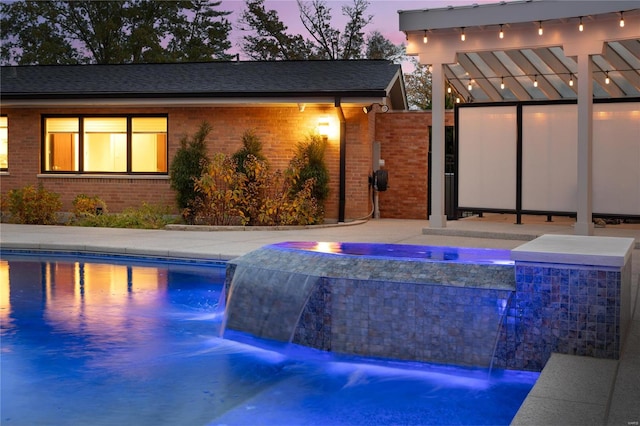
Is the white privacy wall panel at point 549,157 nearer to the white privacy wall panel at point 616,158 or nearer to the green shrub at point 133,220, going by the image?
the white privacy wall panel at point 616,158

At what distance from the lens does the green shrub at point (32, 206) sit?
1709cm

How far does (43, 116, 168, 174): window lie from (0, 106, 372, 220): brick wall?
0.25 meters

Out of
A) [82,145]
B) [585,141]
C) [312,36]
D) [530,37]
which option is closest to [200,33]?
[312,36]

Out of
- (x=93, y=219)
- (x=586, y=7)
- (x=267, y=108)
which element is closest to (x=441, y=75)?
(x=586, y=7)

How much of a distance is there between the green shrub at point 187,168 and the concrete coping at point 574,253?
38.7 feet

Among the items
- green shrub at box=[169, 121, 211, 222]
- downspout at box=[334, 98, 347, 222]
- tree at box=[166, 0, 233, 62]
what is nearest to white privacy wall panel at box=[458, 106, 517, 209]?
downspout at box=[334, 98, 347, 222]

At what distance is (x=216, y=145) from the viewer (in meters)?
18.3

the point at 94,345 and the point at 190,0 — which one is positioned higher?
the point at 190,0

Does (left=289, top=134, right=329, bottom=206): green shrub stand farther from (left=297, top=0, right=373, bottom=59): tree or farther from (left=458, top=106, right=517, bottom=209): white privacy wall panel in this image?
(left=297, top=0, right=373, bottom=59): tree

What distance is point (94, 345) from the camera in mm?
6832

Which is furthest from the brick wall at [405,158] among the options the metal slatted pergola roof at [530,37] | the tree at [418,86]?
the tree at [418,86]

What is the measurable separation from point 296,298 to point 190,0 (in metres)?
33.8

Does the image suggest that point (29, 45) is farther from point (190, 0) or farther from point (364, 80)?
point (364, 80)

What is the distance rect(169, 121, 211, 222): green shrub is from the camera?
1716 centimetres
